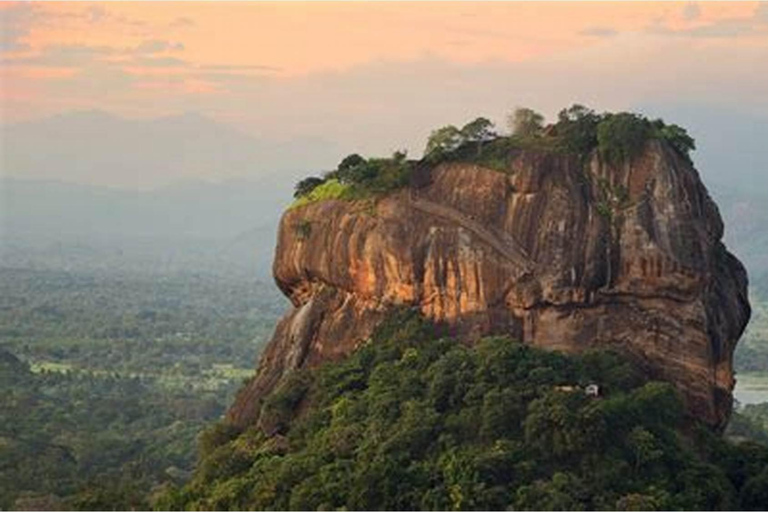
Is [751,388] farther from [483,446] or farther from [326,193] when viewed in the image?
[483,446]

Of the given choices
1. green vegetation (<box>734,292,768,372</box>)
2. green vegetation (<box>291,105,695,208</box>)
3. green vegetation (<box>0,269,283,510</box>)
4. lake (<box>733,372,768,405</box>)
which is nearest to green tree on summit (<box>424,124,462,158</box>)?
green vegetation (<box>291,105,695,208</box>)

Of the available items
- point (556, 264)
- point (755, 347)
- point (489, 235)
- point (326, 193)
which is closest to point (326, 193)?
point (326, 193)

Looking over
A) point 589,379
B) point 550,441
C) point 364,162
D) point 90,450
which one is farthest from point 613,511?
point 90,450

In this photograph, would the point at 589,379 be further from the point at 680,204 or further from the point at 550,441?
the point at 680,204

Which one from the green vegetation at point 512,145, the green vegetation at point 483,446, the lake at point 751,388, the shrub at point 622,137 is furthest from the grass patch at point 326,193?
the lake at point 751,388

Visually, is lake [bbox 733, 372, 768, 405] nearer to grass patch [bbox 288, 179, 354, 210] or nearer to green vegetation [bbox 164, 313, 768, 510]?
grass patch [bbox 288, 179, 354, 210]

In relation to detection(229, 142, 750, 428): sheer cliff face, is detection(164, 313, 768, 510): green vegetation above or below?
below

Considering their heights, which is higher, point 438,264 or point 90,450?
point 438,264
